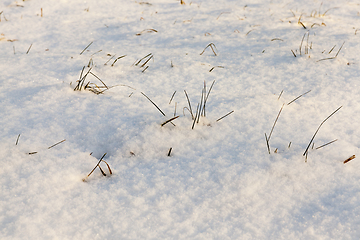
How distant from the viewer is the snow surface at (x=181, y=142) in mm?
1016

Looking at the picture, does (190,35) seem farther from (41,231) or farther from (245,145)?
(41,231)

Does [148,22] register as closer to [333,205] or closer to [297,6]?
[297,6]

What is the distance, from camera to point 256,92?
6.12 feet

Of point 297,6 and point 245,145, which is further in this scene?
point 297,6

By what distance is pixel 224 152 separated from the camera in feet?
4.38

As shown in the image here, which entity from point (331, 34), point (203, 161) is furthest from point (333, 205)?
point (331, 34)

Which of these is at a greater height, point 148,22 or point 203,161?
point 148,22

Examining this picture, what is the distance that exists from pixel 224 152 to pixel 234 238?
0.46 metres

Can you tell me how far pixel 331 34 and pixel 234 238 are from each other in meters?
2.69

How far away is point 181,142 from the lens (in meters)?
1.40

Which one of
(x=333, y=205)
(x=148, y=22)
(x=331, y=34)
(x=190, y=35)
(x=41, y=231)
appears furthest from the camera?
(x=148, y=22)

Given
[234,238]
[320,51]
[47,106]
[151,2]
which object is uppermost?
[151,2]

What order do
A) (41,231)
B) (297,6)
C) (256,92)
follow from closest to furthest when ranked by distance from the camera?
(41,231)
(256,92)
(297,6)

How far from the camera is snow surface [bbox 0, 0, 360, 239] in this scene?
1016 millimetres
